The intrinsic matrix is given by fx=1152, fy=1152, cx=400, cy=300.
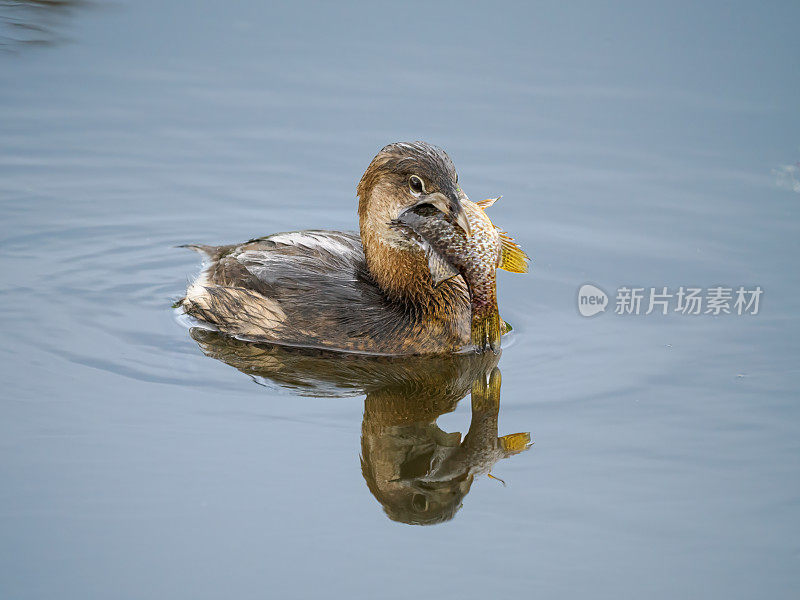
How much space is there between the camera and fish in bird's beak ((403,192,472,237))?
723cm

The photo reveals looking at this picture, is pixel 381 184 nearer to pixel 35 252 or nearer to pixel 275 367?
pixel 275 367

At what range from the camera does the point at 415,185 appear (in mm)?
7488

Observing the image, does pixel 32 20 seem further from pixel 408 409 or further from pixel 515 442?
pixel 515 442

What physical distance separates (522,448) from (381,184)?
2.06 m

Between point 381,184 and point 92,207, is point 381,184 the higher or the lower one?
the higher one

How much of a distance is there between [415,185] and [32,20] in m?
7.68

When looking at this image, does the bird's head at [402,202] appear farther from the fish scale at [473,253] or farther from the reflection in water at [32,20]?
the reflection in water at [32,20]

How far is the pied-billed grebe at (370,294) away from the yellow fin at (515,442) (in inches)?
46.5

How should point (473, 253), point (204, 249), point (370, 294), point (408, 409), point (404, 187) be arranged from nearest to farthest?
1. point (408, 409)
2. point (473, 253)
3. point (404, 187)
4. point (370, 294)
5. point (204, 249)

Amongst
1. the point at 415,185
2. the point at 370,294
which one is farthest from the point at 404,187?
the point at 370,294

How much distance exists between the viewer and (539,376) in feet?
24.9

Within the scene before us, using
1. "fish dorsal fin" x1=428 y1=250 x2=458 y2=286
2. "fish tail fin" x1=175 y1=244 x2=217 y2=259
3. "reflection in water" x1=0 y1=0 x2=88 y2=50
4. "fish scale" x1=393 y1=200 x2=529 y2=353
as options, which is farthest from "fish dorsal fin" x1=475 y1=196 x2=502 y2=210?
"reflection in water" x1=0 y1=0 x2=88 y2=50

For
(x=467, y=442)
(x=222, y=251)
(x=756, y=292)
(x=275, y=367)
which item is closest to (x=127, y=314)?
(x=222, y=251)

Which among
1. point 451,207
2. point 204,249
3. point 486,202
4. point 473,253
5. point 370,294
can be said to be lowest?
point 204,249
